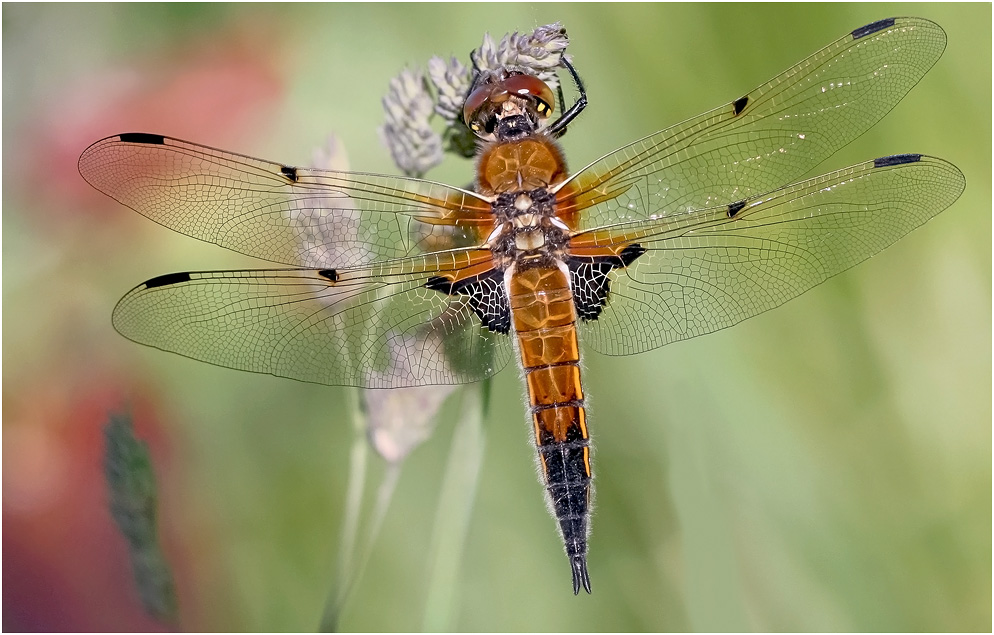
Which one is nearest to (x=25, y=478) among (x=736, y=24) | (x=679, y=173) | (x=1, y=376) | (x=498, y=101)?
(x=1, y=376)

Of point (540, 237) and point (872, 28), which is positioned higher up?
point (872, 28)

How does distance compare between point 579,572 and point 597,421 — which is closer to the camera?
point 579,572

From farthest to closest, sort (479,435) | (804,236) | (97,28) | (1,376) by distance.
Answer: (97,28) < (1,376) < (804,236) < (479,435)

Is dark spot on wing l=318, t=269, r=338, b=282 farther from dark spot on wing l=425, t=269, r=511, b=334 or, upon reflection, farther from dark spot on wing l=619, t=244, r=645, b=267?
dark spot on wing l=619, t=244, r=645, b=267

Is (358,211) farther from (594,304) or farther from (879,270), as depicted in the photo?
(879,270)

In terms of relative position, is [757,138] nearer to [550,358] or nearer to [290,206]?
[550,358]

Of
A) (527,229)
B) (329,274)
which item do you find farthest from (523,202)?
(329,274)

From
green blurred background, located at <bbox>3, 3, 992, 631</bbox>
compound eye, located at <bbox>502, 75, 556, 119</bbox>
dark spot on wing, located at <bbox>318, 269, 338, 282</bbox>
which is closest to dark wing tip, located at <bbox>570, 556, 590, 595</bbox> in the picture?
green blurred background, located at <bbox>3, 3, 992, 631</bbox>

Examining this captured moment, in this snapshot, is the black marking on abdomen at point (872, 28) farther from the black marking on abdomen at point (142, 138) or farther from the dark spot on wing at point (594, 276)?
the black marking on abdomen at point (142, 138)
